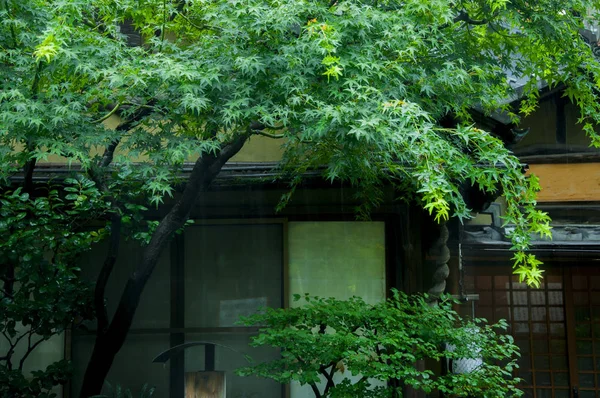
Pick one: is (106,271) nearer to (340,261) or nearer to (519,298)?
(340,261)

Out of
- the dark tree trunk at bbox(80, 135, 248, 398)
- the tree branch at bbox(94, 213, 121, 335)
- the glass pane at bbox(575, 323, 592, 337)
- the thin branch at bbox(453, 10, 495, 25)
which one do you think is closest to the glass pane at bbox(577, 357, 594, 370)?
the glass pane at bbox(575, 323, 592, 337)

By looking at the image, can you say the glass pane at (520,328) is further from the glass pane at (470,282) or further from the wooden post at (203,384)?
the wooden post at (203,384)

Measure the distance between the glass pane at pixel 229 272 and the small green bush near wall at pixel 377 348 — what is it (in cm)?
220

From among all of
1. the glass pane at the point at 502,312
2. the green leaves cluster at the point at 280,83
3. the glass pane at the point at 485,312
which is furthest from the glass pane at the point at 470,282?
the green leaves cluster at the point at 280,83

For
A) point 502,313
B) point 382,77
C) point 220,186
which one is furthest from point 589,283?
point 382,77

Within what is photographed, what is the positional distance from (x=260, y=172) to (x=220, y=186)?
682mm

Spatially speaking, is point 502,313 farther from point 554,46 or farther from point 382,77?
point 382,77

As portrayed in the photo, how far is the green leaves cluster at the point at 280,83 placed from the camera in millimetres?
6934

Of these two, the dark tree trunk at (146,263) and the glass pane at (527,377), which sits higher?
the dark tree trunk at (146,263)

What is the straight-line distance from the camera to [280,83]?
717 cm

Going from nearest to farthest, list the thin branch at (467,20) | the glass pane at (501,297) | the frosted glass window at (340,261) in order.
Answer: the thin branch at (467,20) < the frosted glass window at (340,261) < the glass pane at (501,297)

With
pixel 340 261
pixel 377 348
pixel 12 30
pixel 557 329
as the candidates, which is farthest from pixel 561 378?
pixel 12 30

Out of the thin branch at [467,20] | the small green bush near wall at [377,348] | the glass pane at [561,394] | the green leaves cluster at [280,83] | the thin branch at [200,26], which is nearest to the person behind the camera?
the green leaves cluster at [280,83]

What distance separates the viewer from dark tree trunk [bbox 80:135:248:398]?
8.41 meters
